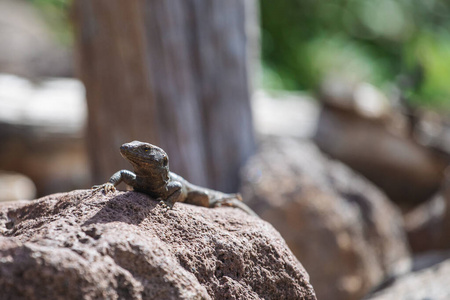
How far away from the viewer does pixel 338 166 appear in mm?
7168

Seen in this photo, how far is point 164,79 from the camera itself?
20.5 feet

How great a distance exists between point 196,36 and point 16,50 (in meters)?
11.3

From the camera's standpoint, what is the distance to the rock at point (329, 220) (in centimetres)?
597

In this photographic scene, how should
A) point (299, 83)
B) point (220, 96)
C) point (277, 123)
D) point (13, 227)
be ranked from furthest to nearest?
point (299, 83), point (277, 123), point (220, 96), point (13, 227)

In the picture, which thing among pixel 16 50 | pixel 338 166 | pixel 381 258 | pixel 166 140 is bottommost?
pixel 381 258

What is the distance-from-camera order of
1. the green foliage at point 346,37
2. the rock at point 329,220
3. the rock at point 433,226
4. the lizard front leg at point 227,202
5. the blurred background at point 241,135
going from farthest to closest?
the green foliage at point 346,37 < the rock at point 433,226 < the blurred background at point 241,135 < the rock at point 329,220 < the lizard front leg at point 227,202

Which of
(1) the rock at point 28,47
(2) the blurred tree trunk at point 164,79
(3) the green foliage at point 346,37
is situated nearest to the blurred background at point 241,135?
(2) the blurred tree trunk at point 164,79

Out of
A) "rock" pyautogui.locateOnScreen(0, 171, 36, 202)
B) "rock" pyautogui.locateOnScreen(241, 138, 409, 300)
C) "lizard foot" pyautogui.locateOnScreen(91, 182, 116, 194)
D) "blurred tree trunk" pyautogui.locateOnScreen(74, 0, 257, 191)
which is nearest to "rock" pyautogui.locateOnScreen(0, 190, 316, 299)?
"lizard foot" pyautogui.locateOnScreen(91, 182, 116, 194)

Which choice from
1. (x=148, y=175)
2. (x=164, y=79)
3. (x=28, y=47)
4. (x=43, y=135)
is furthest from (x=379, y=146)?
(x=28, y=47)

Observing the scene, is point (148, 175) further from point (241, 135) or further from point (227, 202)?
point (241, 135)

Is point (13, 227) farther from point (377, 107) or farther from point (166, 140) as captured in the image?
point (377, 107)

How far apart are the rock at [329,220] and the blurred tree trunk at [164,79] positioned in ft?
2.30

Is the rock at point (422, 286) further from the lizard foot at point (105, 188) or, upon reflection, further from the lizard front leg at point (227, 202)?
the lizard foot at point (105, 188)

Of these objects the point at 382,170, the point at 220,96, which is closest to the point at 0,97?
the point at 220,96
